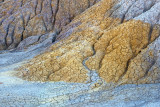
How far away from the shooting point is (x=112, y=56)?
23.2 ft

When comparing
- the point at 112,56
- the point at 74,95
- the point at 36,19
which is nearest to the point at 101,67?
the point at 112,56

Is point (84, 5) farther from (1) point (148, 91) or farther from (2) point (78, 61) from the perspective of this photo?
(1) point (148, 91)

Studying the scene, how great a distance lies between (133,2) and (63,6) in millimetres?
5670

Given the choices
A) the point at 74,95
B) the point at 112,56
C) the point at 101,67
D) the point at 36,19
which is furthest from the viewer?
the point at 36,19

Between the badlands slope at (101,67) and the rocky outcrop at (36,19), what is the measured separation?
2.85 metres

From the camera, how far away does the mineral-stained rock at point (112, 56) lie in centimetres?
655

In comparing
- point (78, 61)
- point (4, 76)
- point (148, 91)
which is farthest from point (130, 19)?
point (4, 76)

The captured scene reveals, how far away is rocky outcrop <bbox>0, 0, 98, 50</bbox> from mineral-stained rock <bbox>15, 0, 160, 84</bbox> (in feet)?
15.2

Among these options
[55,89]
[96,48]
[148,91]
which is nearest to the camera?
[148,91]

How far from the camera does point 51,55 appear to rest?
26.2 ft

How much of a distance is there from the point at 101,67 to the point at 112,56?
1.72 feet

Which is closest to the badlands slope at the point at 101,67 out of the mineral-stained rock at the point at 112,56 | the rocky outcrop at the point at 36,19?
the mineral-stained rock at the point at 112,56

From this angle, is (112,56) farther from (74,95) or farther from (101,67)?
(74,95)

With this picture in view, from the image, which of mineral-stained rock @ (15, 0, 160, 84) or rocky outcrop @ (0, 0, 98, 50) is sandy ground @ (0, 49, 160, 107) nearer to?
mineral-stained rock @ (15, 0, 160, 84)
